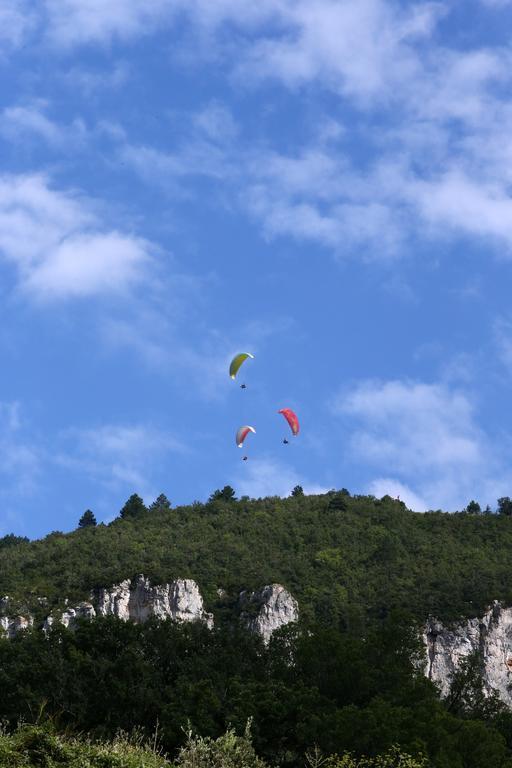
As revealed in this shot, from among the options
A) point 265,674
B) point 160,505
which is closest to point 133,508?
point 160,505

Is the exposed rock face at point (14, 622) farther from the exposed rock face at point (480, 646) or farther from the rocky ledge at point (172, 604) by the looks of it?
the exposed rock face at point (480, 646)

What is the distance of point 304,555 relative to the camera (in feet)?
368

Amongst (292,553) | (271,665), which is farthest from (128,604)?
(271,665)

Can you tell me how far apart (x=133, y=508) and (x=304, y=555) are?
25.9 metres

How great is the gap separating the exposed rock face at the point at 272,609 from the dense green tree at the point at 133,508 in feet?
112

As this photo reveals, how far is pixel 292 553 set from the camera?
112500 millimetres

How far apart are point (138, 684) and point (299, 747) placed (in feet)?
→ 27.9

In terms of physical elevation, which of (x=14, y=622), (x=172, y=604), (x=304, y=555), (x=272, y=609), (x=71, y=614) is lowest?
(x=14, y=622)

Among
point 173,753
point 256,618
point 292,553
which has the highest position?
point 292,553

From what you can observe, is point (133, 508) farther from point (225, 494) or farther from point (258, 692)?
point (258, 692)

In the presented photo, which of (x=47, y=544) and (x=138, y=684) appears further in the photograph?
(x=47, y=544)

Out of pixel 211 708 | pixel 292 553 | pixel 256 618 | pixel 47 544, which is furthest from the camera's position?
pixel 47 544

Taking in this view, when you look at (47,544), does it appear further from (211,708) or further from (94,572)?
(211,708)

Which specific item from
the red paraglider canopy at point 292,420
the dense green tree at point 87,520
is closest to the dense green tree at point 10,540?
the dense green tree at point 87,520
